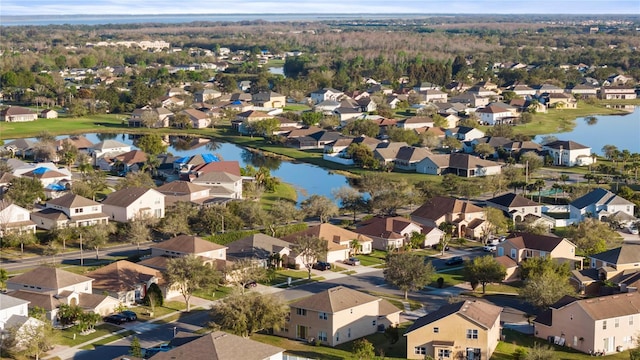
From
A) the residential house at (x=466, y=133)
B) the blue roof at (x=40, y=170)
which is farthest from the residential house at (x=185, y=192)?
the residential house at (x=466, y=133)

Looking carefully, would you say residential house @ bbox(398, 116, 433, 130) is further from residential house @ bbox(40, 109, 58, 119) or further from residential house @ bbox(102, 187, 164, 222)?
residential house @ bbox(102, 187, 164, 222)

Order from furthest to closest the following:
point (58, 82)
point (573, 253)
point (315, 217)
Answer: point (58, 82) → point (315, 217) → point (573, 253)

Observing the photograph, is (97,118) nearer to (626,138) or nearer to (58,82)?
(58,82)

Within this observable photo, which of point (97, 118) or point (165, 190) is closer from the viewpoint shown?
point (165, 190)

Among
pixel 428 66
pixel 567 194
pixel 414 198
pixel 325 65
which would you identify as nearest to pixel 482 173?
pixel 567 194

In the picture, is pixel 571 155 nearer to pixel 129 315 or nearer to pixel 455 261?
pixel 455 261
